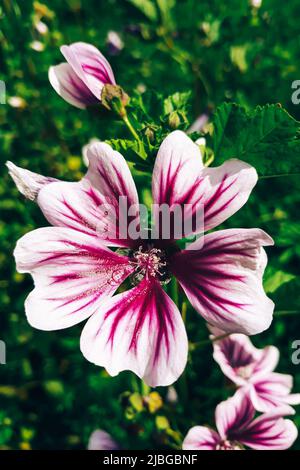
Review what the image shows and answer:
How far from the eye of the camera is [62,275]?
942 millimetres

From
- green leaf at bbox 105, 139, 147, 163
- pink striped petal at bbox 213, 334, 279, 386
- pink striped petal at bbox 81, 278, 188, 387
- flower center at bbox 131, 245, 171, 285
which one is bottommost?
pink striped petal at bbox 213, 334, 279, 386

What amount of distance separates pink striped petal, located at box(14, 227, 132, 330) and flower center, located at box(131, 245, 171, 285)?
0.08 metres

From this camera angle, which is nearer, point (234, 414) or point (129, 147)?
point (129, 147)

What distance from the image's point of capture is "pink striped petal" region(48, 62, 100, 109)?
1.07m

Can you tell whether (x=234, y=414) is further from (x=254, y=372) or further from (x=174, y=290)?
(x=174, y=290)

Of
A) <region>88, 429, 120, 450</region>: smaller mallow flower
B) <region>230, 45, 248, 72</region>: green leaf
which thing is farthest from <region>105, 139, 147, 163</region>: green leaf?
<region>230, 45, 248, 72</region>: green leaf

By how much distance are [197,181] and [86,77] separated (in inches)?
13.2

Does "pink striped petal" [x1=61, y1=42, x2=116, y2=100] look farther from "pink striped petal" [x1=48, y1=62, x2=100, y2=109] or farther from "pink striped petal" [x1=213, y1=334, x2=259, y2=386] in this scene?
"pink striped petal" [x1=213, y1=334, x2=259, y2=386]

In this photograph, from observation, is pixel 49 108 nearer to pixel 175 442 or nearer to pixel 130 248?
pixel 130 248

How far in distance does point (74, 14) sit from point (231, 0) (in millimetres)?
752

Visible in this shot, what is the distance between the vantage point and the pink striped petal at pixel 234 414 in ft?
3.97
